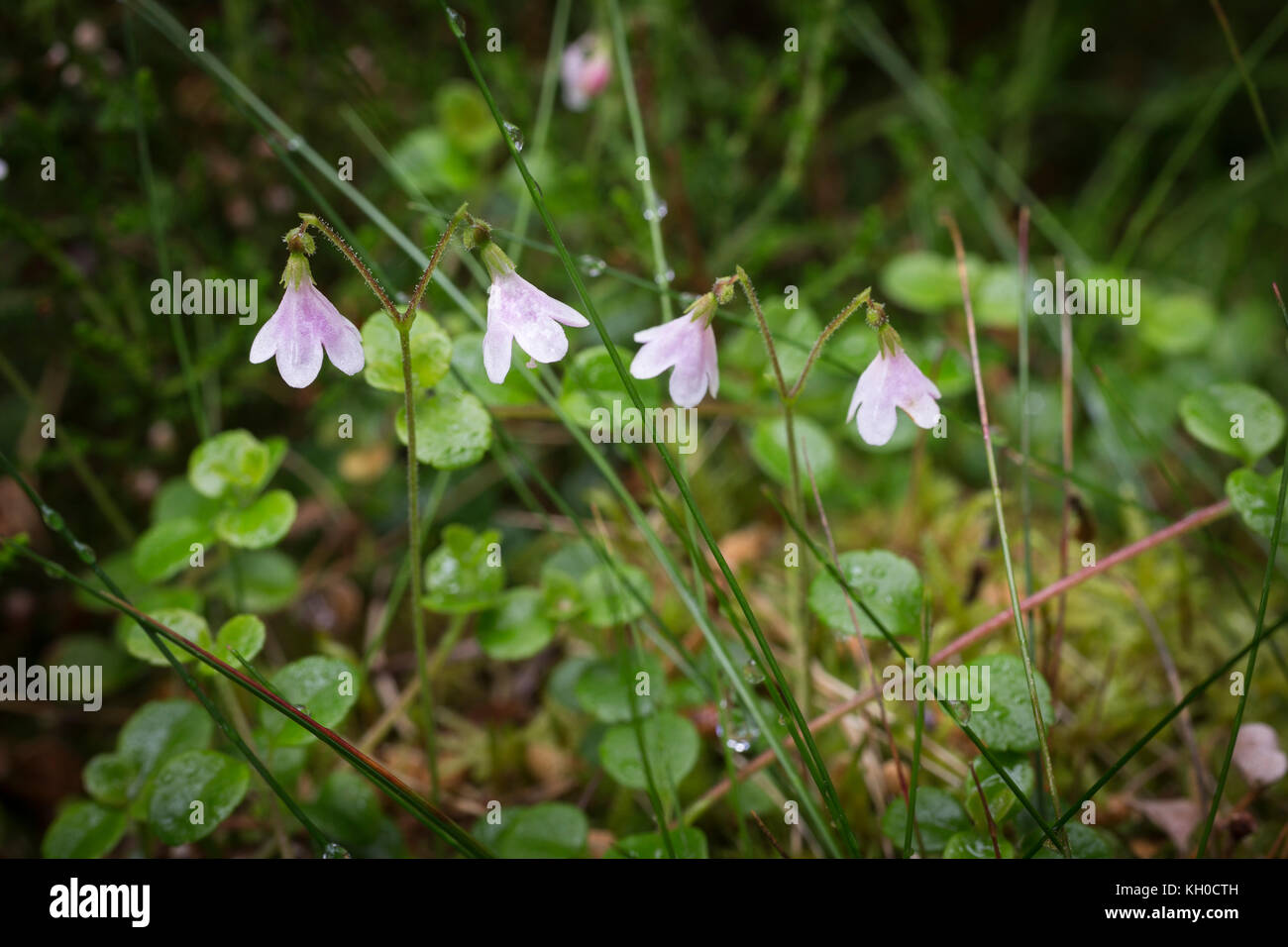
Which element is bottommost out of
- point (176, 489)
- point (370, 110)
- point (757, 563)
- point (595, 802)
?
point (595, 802)

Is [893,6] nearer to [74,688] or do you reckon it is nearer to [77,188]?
[77,188]

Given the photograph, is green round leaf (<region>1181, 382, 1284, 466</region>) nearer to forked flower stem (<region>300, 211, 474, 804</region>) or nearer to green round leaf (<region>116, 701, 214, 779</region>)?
forked flower stem (<region>300, 211, 474, 804</region>)

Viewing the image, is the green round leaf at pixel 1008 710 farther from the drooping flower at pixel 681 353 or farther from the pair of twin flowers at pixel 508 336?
the drooping flower at pixel 681 353

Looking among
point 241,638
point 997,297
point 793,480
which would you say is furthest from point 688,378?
point 997,297

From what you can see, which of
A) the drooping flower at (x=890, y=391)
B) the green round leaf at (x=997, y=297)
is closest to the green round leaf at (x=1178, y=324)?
the green round leaf at (x=997, y=297)

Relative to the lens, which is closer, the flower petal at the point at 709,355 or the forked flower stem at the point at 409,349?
the forked flower stem at the point at 409,349

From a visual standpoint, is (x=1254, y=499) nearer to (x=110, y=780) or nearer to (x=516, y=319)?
(x=516, y=319)

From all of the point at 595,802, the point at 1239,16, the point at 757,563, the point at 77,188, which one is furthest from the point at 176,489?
the point at 1239,16
